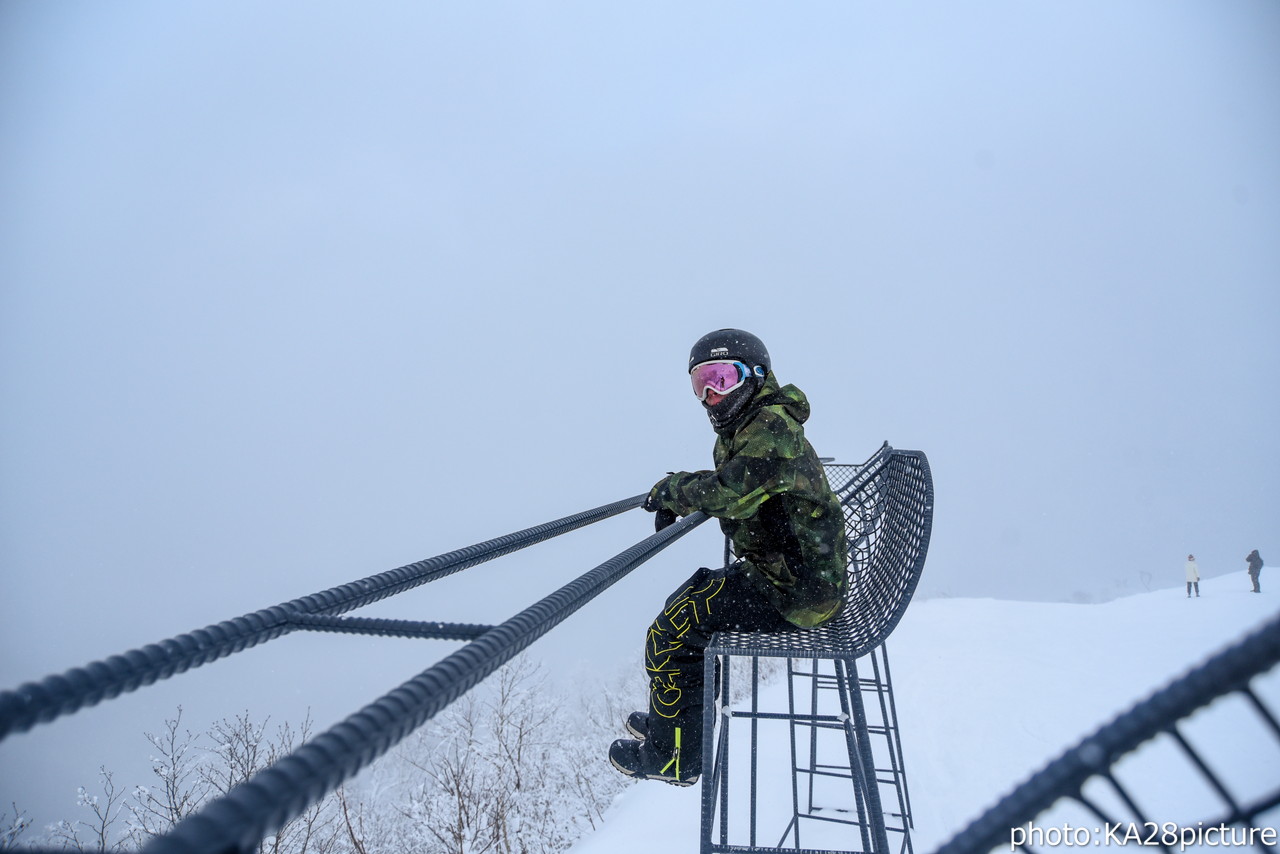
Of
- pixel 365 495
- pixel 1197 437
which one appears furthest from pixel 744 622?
pixel 365 495

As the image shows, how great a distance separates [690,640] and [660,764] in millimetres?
577

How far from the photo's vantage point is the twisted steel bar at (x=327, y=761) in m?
0.48

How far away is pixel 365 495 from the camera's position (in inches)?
7539

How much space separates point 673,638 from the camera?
2.73 meters

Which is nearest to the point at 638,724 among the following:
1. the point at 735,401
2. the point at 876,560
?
the point at 876,560

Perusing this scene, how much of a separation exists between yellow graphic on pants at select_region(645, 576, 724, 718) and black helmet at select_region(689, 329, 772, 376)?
1057mm

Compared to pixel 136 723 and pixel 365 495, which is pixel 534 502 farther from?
pixel 136 723

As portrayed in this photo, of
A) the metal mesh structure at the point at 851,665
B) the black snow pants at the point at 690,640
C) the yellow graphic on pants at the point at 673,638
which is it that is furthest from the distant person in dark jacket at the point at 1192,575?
the yellow graphic on pants at the point at 673,638

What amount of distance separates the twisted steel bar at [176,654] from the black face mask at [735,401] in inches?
67.1

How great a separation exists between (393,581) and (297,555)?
7189 inches

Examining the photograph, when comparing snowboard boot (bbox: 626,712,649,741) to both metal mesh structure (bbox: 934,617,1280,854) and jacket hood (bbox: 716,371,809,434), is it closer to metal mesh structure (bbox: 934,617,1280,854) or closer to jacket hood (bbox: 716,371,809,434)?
jacket hood (bbox: 716,371,809,434)

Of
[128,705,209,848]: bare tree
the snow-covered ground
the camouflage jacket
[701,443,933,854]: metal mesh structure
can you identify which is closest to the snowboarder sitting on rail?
the camouflage jacket

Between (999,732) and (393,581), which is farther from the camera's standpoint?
(999,732)

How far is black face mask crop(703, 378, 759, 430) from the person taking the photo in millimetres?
3045
